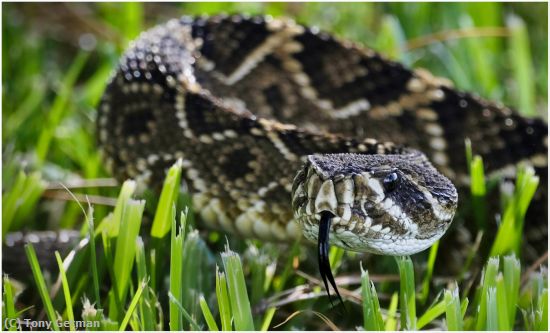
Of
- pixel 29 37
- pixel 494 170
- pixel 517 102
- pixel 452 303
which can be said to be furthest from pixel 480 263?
pixel 29 37

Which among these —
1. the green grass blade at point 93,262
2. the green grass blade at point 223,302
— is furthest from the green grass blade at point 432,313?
the green grass blade at point 93,262

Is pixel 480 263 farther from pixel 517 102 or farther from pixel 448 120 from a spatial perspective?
pixel 517 102

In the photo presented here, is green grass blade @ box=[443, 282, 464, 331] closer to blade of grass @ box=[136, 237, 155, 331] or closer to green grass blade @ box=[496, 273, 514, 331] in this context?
green grass blade @ box=[496, 273, 514, 331]

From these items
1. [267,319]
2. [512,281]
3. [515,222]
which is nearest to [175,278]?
[267,319]

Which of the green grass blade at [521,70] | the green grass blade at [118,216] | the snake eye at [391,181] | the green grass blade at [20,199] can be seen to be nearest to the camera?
the snake eye at [391,181]

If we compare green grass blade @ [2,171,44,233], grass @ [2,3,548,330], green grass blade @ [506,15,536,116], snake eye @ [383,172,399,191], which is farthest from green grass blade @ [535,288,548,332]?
green grass blade @ [506,15,536,116]

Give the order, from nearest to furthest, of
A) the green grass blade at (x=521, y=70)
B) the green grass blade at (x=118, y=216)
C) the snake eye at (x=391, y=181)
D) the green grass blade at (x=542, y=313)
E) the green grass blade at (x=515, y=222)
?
the snake eye at (x=391, y=181)
the green grass blade at (x=542, y=313)
the green grass blade at (x=118, y=216)
the green grass blade at (x=515, y=222)
the green grass blade at (x=521, y=70)

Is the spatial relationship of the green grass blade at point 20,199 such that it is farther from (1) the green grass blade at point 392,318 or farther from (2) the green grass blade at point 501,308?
(2) the green grass blade at point 501,308
